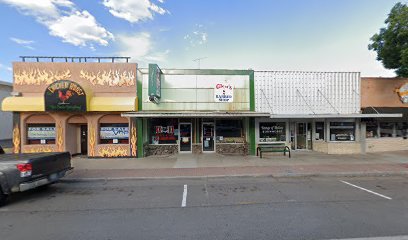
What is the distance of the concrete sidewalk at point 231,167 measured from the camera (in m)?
9.46

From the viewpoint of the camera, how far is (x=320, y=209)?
5750mm

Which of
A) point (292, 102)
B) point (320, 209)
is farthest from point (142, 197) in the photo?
point (292, 102)

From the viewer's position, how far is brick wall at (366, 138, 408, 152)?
15070 millimetres

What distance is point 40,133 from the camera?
13812 mm

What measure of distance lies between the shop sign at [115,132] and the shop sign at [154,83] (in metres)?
2.44

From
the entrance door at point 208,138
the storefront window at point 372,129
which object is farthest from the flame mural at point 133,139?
the storefront window at point 372,129

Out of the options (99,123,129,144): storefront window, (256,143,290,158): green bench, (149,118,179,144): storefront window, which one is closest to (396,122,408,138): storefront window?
(256,143,290,158): green bench

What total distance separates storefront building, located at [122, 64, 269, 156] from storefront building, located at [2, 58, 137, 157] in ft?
3.35

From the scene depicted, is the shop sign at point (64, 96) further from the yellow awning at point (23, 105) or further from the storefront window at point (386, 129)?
the storefront window at point (386, 129)

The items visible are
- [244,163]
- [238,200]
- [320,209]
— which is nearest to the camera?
[320,209]

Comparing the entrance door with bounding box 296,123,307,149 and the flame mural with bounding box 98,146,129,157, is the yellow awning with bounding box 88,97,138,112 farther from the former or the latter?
the entrance door with bounding box 296,123,307,149

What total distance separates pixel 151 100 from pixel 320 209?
1024 centimetres

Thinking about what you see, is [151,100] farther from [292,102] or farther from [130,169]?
[292,102]

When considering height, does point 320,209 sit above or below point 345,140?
below
